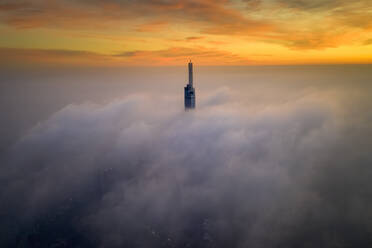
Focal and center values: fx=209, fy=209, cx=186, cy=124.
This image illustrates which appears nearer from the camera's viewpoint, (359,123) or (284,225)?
(284,225)

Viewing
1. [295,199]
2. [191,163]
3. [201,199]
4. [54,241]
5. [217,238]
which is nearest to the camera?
[217,238]

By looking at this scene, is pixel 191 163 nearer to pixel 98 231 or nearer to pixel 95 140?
pixel 98 231

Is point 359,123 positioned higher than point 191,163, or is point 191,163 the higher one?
point 359,123

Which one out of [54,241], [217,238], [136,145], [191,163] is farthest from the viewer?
[136,145]

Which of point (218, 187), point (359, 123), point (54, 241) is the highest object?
point (359, 123)

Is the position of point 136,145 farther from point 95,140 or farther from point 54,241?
point 54,241

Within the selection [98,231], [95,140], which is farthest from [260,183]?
[95,140]

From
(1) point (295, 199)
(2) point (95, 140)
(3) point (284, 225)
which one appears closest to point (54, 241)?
(3) point (284, 225)

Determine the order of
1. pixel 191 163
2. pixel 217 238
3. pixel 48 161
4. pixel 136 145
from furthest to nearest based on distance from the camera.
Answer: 1. pixel 136 145
2. pixel 48 161
3. pixel 191 163
4. pixel 217 238

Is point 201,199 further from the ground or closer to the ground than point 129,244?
further from the ground
